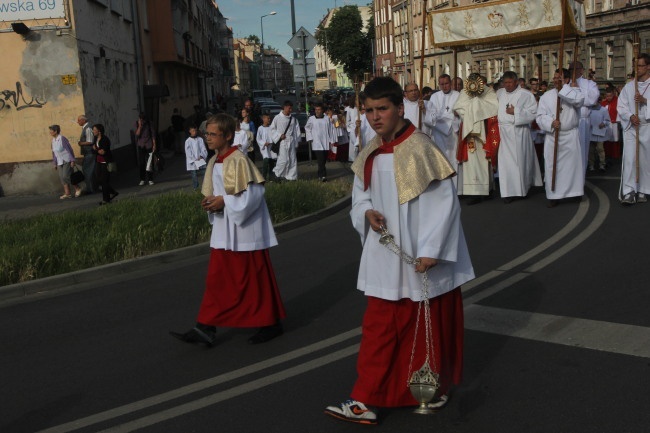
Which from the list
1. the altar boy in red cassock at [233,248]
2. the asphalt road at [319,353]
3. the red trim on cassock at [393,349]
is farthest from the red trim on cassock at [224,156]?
the red trim on cassock at [393,349]

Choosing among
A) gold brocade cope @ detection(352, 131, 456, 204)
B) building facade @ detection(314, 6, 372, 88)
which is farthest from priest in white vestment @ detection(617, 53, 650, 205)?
building facade @ detection(314, 6, 372, 88)

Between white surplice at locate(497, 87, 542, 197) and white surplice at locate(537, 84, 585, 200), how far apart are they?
1.42ft

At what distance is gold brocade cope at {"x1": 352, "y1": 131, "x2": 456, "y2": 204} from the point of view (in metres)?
4.16

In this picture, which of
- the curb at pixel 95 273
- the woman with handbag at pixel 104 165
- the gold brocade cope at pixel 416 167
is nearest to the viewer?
the gold brocade cope at pixel 416 167

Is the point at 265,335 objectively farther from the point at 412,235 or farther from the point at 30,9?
the point at 30,9

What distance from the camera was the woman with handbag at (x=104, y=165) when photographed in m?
16.0

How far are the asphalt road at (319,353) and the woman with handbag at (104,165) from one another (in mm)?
7097

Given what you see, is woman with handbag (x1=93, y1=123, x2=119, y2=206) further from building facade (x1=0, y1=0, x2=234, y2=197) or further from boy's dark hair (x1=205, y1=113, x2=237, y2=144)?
boy's dark hair (x1=205, y1=113, x2=237, y2=144)

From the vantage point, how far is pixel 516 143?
1307cm

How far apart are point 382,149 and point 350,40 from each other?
363 feet

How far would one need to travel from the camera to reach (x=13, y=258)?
907 centimetres

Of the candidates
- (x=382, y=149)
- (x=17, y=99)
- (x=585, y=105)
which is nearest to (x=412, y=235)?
(x=382, y=149)

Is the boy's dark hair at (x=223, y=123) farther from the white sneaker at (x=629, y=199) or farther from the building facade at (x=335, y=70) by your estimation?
the building facade at (x=335, y=70)

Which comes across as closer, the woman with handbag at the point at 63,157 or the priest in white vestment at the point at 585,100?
the priest in white vestment at the point at 585,100
